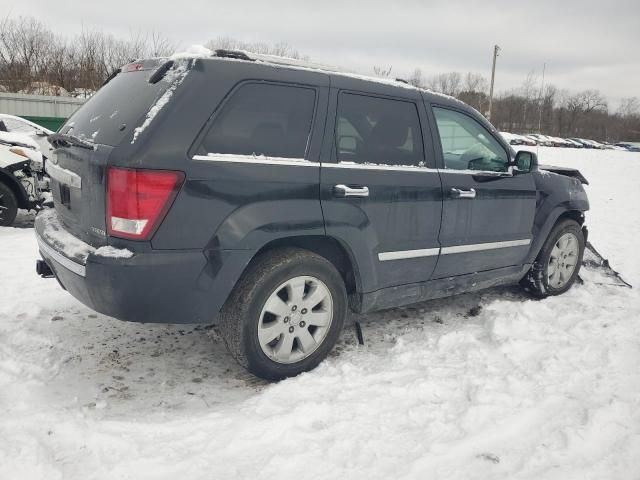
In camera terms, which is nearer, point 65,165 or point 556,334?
point 65,165

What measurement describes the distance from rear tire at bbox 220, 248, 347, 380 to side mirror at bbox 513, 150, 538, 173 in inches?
81.2

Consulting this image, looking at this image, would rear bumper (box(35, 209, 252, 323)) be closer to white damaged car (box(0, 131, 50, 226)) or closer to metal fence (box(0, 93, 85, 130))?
white damaged car (box(0, 131, 50, 226))

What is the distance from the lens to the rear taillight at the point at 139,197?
2541 millimetres

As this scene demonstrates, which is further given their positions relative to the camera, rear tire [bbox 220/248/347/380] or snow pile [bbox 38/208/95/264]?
rear tire [bbox 220/248/347/380]

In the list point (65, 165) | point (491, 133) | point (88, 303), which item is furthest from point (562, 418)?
point (65, 165)

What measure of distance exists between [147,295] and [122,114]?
1034 millimetres

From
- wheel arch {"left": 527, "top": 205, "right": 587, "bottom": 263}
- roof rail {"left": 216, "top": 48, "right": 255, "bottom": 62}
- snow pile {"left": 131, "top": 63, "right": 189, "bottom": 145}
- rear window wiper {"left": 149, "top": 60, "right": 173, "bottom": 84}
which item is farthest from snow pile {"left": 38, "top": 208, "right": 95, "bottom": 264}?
wheel arch {"left": 527, "top": 205, "right": 587, "bottom": 263}

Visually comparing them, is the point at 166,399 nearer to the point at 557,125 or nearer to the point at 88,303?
the point at 88,303

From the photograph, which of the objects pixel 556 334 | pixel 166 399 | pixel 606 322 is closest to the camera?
pixel 166 399

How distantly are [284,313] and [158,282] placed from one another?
2.57 ft

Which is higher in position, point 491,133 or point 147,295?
point 491,133

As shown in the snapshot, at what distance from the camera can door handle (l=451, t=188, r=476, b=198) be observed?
375 cm

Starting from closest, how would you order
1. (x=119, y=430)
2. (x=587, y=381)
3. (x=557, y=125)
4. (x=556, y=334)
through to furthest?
(x=119, y=430) → (x=587, y=381) → (x=556, y=334) → (x=557, y=125)

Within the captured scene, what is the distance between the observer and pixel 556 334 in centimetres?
389
